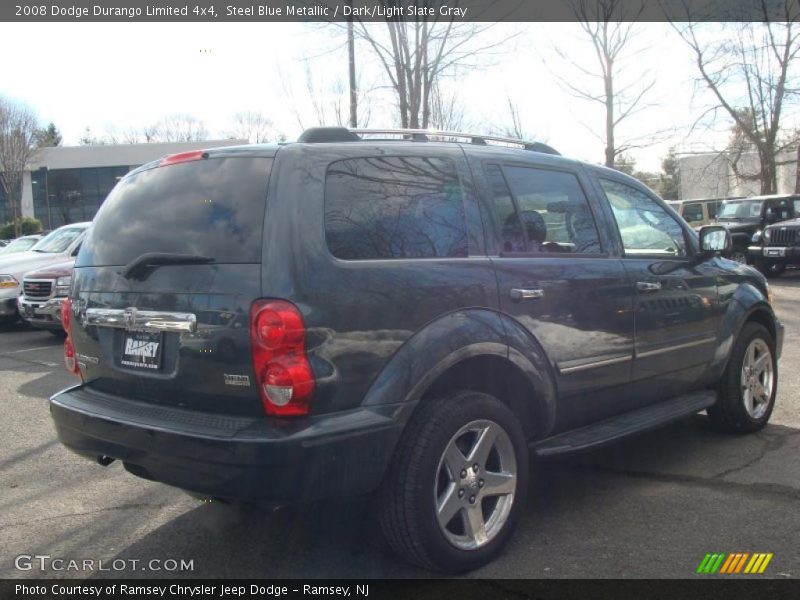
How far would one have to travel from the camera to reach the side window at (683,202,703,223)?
24.6 metres

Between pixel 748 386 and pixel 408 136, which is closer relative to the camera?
pixel 408 136

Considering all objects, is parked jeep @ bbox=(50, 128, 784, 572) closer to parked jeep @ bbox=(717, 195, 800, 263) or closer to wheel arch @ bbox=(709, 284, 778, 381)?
wheel arch @ bbox=(709, 284, 778, 381)

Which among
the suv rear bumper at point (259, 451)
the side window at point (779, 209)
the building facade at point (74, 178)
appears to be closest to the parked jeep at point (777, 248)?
the side window at point (779, 209)

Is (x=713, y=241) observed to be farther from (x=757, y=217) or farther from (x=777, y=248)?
(x=757, y=217)

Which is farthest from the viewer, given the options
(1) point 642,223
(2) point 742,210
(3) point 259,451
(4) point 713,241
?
(2) point 742,210

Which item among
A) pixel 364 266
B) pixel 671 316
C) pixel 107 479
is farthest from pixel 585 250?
pixel 107 479

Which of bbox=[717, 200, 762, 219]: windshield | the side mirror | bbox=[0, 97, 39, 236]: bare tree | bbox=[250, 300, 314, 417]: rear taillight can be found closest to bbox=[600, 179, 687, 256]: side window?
the side mirror

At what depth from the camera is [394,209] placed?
3381 millimetres

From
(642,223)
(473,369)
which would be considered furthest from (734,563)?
(642,223)

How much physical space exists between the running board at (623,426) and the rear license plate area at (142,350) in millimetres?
1870

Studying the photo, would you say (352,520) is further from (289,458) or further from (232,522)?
(289,458)

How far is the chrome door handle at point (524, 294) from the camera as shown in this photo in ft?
11.8

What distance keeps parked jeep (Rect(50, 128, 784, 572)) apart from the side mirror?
1027 millimetres

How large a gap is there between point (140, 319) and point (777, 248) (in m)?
16.8
